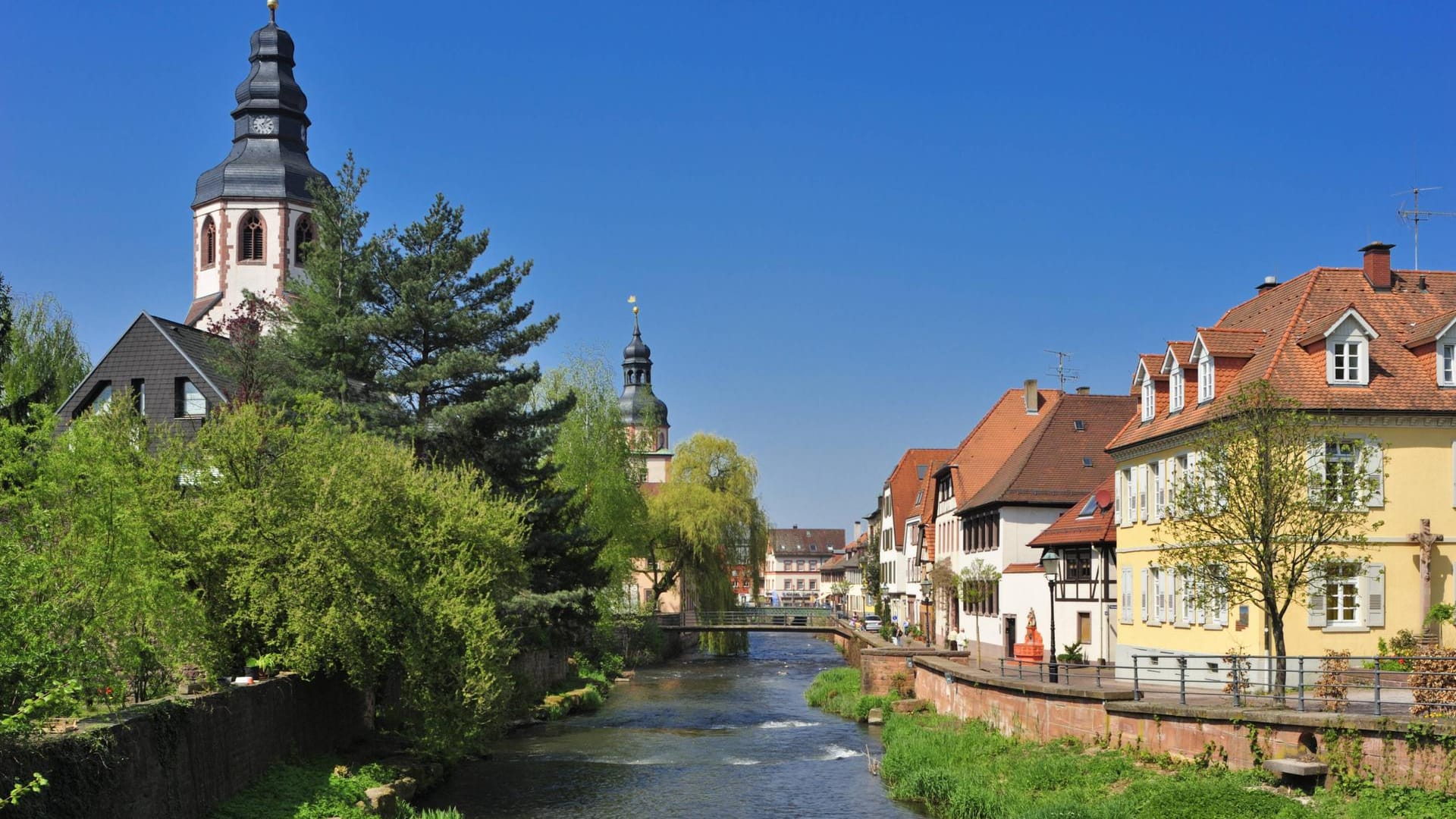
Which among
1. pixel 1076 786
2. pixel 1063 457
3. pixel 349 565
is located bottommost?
pixel 1076 786

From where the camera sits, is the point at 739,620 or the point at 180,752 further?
the point at 739,620

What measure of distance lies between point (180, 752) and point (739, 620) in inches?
2267

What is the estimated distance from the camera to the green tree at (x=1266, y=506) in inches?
944

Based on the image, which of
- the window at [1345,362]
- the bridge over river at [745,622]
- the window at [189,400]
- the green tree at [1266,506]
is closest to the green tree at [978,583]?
the bridge over river at [745,622]

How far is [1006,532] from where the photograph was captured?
4709 centimetres

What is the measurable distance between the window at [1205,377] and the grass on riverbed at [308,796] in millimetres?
18020

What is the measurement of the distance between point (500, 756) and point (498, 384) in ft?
39.2

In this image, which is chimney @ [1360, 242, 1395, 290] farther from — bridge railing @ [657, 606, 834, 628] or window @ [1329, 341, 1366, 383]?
bridge railing @ [657, 606, 834, 628]

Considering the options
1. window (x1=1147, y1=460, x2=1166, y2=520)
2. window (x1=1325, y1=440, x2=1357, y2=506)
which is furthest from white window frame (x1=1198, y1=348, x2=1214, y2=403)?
window (x1=1325, y1=440, x2=1357, y2=506)

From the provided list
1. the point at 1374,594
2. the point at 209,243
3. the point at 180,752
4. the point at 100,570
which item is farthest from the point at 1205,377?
the point at 209,243

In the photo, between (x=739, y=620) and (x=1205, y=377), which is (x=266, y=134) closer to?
(x=739, y=620)

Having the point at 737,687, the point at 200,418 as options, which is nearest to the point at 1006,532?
the point at 737,687

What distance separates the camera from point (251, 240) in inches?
2338

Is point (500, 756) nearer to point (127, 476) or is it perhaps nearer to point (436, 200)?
point (127, 476)
